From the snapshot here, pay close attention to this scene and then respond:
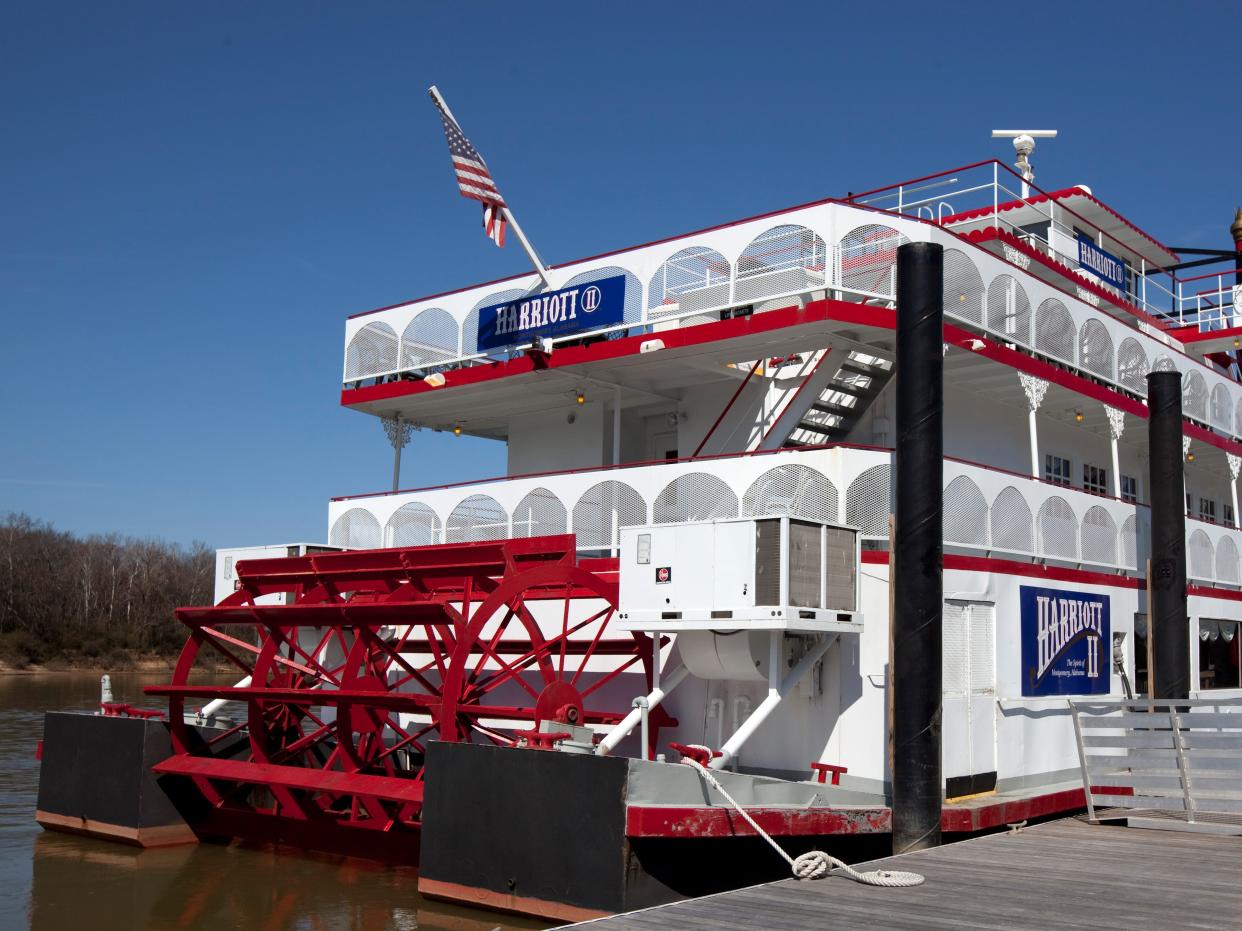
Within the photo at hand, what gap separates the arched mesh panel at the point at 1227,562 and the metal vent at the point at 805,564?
27.3 ft

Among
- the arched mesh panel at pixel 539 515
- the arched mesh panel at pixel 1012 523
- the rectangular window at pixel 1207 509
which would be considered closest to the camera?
the arched mesh panel at pixel 1012 523

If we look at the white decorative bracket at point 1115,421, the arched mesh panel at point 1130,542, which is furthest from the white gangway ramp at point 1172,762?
the white decorative bracket at point 1115,421

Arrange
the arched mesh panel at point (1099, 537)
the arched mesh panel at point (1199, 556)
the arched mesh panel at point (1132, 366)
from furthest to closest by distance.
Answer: the arched mesh panel at point (1132, 366), the arched mesh panel at point (1199, 556), the arched mesh panel at point (1099, 537)

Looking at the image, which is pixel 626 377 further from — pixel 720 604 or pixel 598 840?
pixel 598 840

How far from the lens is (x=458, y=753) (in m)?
8.89

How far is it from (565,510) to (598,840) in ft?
14.2

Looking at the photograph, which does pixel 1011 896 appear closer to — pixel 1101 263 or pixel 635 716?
pixel 635 716

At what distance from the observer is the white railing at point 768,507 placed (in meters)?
10.0

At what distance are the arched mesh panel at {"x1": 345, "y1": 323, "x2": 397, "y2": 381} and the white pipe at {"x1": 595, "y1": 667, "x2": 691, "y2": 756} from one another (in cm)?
590

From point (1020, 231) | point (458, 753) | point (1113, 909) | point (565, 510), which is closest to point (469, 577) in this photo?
point (565, 510)

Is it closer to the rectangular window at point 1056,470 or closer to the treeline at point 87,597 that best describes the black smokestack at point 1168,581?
the rectangular window at point 1056,470

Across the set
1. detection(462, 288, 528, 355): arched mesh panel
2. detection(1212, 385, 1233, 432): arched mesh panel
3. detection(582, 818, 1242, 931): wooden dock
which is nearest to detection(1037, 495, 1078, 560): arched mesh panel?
detection(582, 818, 1242, 931): wooden dock

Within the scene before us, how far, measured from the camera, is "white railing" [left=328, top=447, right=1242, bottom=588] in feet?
33.0

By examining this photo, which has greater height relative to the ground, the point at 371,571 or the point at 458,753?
the point at 371,571
